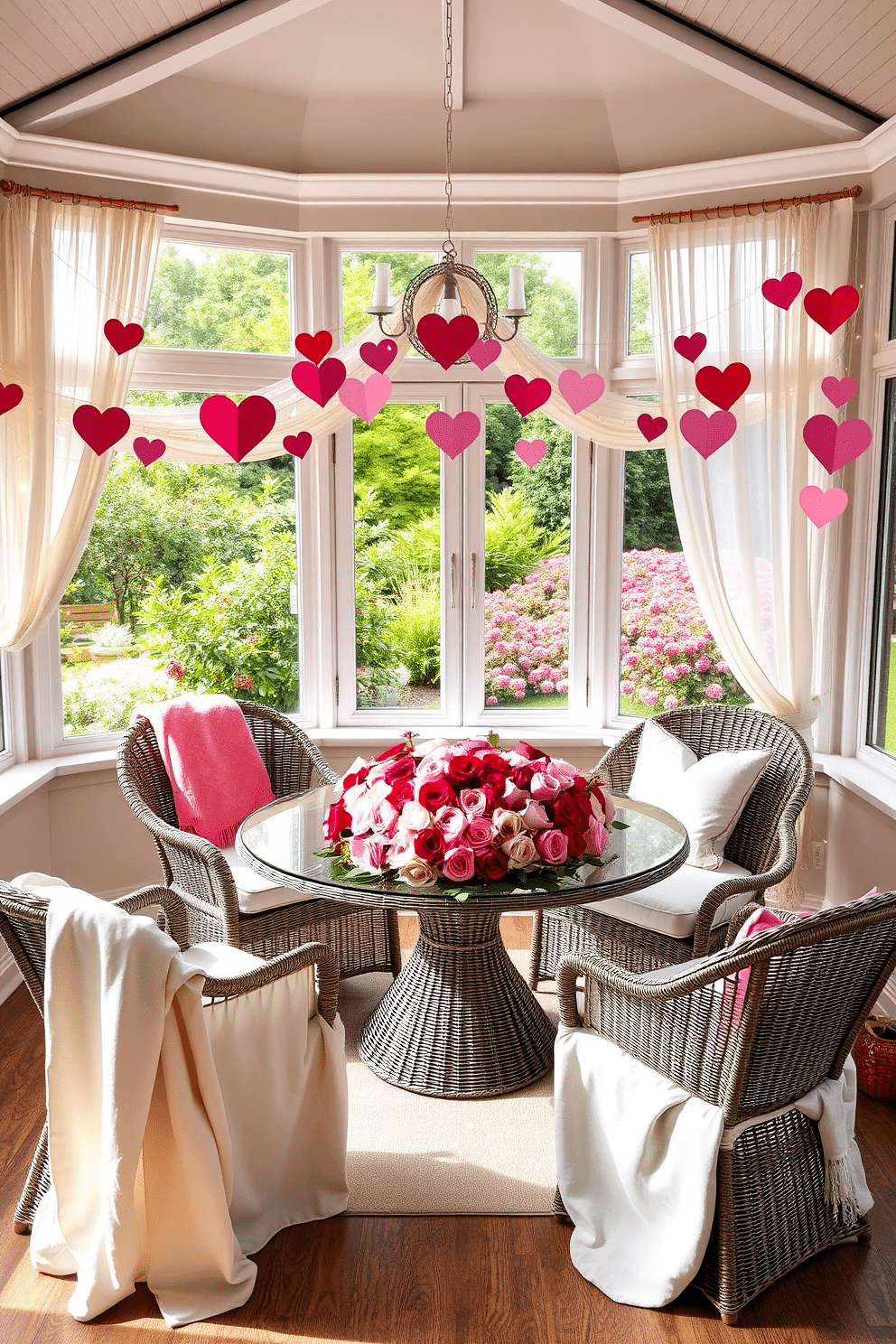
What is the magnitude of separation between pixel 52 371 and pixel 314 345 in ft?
2.96

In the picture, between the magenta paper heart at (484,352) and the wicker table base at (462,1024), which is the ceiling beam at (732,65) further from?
the wicker table base at (462,1024)

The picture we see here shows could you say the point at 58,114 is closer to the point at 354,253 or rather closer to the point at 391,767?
the point at 354,253

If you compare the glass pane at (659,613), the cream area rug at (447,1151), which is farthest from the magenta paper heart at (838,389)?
the cream area rug at (447,1151)

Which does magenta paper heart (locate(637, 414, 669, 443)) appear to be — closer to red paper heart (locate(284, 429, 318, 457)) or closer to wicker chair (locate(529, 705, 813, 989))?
wicker chair (locate(529, 705, 813, 989))

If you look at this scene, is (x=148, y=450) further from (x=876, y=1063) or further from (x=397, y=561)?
(x=876, y=1063)

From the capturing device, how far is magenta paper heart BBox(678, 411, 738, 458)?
3.76 m

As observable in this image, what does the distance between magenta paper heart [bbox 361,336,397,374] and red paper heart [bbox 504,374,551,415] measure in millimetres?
429

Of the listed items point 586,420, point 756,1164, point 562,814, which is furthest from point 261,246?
point 756,1164

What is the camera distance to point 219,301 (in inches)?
160

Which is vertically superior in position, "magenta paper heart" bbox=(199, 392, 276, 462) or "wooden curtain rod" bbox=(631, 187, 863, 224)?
"wooden curtain rod" bbox=(631, 187, 863, 224)

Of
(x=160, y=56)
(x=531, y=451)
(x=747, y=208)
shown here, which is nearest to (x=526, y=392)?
(x=531, y=451)

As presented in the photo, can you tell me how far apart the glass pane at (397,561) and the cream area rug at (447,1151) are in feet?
5.78

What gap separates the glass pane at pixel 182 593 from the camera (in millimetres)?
4023

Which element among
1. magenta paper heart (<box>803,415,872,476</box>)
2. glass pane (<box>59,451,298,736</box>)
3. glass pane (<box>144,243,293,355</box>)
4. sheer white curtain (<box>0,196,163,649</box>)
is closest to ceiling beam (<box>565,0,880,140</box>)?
magenta paper heart (<box>803,415,872,476</box>)
